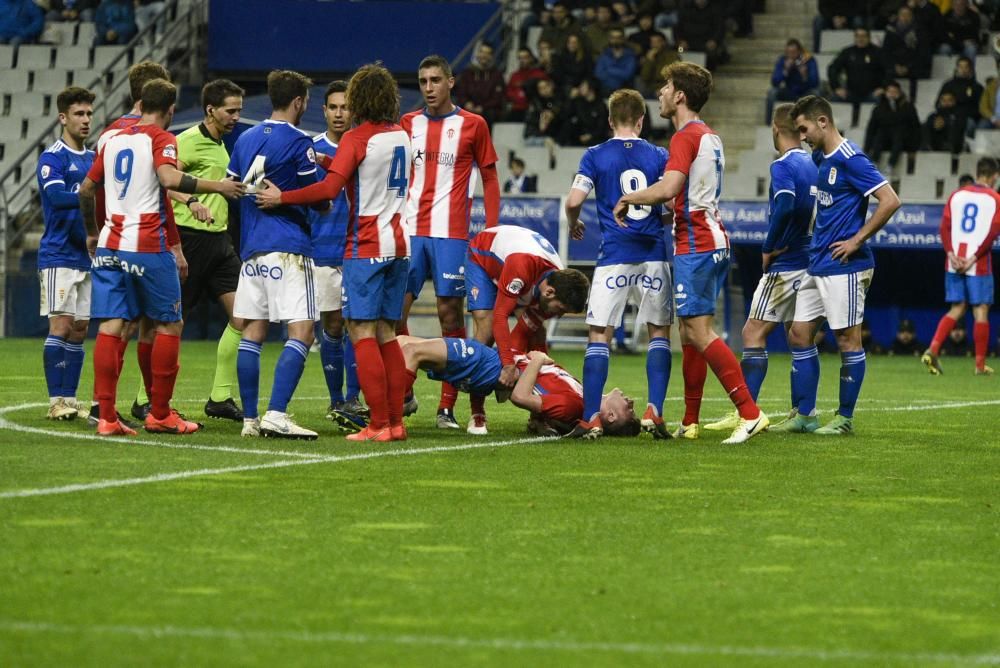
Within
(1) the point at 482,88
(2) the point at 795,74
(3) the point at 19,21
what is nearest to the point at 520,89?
(1) the point at 482,88

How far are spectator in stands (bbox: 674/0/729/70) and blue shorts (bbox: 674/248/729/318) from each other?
1669 centimetres

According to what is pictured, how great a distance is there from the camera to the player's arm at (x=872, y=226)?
32.5 ft

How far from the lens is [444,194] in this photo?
10562 millimetres

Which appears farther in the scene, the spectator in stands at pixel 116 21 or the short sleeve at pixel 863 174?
the spectator in stands at pixel 116 21

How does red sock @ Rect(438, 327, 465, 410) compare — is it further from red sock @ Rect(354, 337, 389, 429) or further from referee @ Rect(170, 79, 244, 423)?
referee @ Rect(170, 79, 244, 423)

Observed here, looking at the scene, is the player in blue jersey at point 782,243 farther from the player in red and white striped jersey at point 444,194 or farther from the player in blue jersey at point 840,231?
the player in red and white striped jersey at point 444,194

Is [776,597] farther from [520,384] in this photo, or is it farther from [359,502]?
[520,384]

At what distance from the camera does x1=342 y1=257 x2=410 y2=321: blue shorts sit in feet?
30.5

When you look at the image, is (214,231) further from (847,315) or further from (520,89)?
(520,89)

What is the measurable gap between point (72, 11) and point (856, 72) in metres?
13.7

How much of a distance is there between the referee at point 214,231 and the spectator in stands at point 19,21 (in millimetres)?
19106

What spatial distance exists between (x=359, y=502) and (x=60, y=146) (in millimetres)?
4681

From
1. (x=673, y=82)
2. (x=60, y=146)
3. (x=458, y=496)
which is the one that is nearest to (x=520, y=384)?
(x=673, y=82)

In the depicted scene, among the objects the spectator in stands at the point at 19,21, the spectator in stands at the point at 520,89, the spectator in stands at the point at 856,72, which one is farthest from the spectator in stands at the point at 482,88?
the spectator in stands at the point at 19,21
